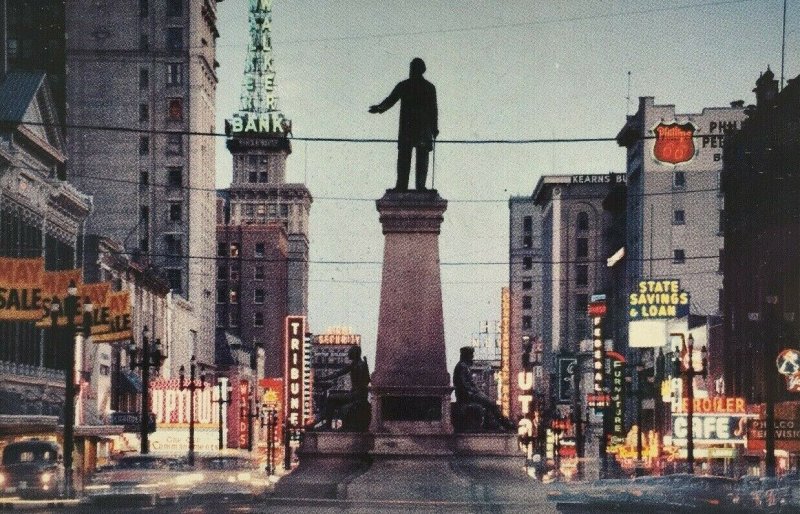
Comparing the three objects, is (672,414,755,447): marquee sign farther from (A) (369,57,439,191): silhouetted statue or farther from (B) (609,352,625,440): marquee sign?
(A) (369,57,439,191): silhouetted statue

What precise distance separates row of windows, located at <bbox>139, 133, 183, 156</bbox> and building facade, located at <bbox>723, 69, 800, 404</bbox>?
2403 inches

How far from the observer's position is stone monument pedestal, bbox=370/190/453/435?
36.8 m

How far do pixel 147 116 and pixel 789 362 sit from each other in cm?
9360

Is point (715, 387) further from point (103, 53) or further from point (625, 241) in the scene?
point (103, 53)

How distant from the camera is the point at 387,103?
38656 millimetres

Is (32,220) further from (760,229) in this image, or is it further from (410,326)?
(410,326)

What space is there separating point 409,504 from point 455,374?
5701mm

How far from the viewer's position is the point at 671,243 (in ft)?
490

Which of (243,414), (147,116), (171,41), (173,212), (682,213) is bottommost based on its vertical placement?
(243,414)

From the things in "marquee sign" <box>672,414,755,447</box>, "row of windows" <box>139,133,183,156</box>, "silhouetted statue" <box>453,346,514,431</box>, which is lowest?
"marquee sign" <box>672,414,755,447</box>

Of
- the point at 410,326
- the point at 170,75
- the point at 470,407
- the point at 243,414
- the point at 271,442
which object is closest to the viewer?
the point at 410,326

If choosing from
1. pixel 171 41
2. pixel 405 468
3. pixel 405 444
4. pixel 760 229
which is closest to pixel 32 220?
pixel 760 229

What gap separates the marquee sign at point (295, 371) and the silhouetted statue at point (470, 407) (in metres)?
112

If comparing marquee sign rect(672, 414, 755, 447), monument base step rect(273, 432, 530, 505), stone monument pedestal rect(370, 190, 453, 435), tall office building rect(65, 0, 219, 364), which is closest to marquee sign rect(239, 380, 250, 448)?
tall office building rect(65, 0, 219, 364)
